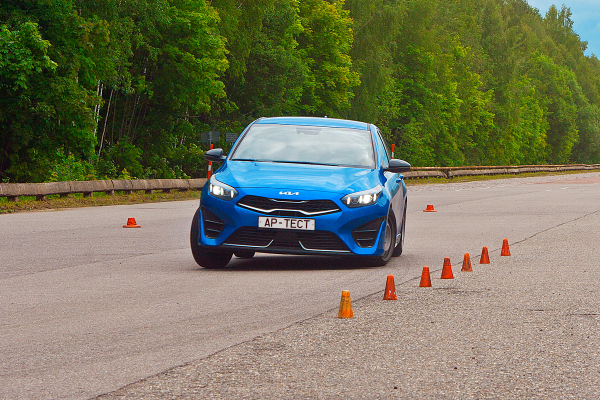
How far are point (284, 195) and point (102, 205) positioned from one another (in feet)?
51.3

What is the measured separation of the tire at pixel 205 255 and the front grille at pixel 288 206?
63 centimetres

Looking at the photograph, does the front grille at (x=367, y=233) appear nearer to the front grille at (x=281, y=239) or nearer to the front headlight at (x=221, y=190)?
the front grille at (x=281, y=239)

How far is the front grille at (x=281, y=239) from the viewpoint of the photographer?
9.88 metres

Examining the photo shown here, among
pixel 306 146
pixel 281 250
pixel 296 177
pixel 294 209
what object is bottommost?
pixel 281 250

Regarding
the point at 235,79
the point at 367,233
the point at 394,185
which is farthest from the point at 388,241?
the point at 235,79

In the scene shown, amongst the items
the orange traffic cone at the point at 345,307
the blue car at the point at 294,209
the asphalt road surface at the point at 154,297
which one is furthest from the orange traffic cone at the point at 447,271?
the orange traffic cone at the point at 345,307

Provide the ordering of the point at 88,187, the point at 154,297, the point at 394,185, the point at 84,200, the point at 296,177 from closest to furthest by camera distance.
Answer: the point at 154,297, the point at 296,177, the point at 394,185, the point at 84,200, the point at 88,187

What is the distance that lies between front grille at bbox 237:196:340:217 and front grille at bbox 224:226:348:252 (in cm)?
20

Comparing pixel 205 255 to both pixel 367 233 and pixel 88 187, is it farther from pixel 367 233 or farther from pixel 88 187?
pixel 88 187

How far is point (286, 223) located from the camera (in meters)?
9.84

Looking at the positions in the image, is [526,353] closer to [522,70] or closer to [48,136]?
[48,136]

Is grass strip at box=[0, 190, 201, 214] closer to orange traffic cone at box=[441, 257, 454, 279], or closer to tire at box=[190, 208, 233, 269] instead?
tire at box=[190, 208, 233, 269]

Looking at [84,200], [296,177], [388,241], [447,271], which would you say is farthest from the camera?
[84,200]

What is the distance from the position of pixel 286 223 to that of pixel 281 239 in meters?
0.18
